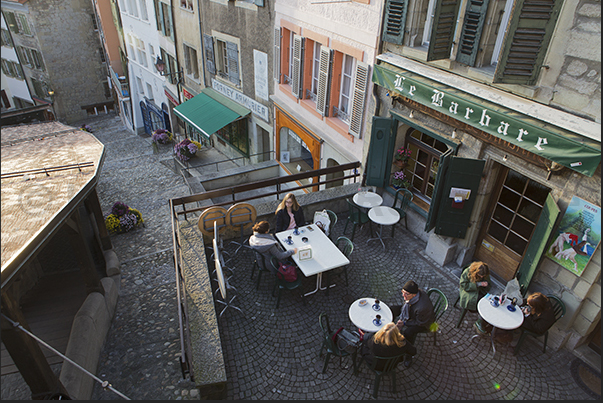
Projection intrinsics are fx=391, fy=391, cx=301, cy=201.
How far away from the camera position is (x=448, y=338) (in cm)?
630

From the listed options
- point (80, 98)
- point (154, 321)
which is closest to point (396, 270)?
point (154, 321)

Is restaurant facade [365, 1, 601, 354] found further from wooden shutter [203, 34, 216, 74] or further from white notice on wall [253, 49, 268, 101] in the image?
wooden shutter [203, 34, 216, 74]

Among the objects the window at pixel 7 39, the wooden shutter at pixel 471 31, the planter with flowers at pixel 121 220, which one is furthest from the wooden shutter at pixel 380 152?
the window at pixel 7 39

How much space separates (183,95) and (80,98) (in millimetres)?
18421

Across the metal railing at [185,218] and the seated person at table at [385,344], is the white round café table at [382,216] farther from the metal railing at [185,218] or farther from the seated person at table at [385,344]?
the seated person at table at [385,344]

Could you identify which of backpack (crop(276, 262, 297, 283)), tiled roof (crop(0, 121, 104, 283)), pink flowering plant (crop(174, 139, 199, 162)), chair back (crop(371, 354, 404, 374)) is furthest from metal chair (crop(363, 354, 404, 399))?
pink flowering plant (crop(174, 139, 199, 162))

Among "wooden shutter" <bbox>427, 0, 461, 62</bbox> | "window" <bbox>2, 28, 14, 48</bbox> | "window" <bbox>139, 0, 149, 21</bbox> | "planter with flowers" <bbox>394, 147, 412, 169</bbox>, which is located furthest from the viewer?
"window" <bbox>2, 28, 14, 48</bbox>

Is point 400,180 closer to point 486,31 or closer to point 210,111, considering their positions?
point 486,31

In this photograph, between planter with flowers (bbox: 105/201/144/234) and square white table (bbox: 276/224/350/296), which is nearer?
square white table (bbox: 276/224/350/296)

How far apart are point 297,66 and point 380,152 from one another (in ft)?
13.9

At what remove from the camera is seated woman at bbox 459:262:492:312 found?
5.98 metres

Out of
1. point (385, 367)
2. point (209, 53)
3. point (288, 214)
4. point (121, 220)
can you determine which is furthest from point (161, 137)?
point (385, 367)

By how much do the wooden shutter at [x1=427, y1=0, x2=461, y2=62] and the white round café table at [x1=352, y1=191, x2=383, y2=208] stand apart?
3.25 metres

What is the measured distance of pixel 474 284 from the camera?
6.08 meters
